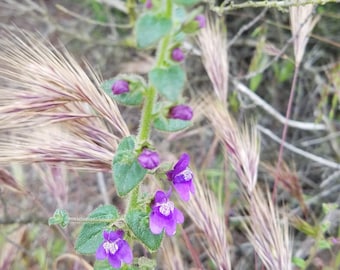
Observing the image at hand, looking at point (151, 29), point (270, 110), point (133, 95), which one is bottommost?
point (270, 110)

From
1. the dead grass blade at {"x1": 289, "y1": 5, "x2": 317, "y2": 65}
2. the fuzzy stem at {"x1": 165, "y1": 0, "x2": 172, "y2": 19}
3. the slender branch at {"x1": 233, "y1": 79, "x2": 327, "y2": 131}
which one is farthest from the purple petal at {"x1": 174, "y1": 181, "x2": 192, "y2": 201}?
the slender branch at {"x1": 233, "y1": 79, "x2": 327, "y2": 131}

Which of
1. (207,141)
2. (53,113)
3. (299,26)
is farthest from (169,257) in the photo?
(207,141)

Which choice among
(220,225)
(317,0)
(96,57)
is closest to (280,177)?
(220,225)

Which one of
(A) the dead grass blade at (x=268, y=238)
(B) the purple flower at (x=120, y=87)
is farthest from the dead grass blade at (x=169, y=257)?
(B) the purple flower at (x=120, y=87)

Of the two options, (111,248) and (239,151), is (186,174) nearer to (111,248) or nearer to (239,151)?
(111,248)

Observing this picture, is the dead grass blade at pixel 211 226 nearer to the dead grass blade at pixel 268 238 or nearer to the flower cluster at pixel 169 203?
the dead grass blade at pixel 268 238

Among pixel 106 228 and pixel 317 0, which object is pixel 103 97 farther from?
pixel 317 0
